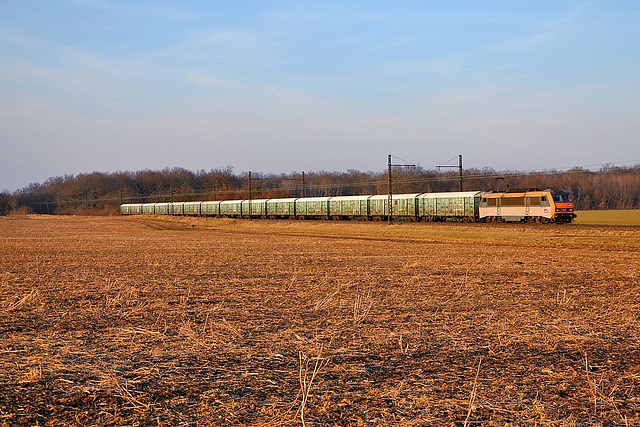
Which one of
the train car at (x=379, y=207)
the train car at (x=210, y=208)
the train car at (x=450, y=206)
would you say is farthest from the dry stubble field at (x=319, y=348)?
the train car at (x=210, y=208)

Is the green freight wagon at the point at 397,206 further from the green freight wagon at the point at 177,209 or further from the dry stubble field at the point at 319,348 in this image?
the green freight wagon at the point at 177,209

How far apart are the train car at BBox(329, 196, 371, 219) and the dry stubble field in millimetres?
49305

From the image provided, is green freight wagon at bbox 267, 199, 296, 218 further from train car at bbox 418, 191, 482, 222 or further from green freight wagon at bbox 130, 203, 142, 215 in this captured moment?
green freight wagon at bbox 130, 203, 142, 215

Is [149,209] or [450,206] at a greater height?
[450,206]

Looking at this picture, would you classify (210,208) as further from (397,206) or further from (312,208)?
(397,206)

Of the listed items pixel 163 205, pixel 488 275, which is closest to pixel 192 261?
pixel 488 275

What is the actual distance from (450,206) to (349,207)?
1491 cm

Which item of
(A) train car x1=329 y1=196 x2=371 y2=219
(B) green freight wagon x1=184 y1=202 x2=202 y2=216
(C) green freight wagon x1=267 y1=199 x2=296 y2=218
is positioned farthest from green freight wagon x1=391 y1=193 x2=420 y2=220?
(B) green freight wagon x1=184 y1=202 x2=202 y2=216

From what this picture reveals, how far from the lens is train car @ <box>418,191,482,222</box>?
55.4 m

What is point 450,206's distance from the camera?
57562 millimetres

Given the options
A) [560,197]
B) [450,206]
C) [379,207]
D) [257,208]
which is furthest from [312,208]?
[560,197]

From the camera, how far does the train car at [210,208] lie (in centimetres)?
9300

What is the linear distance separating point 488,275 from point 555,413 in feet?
39.0

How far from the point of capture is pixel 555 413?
5477 mm
